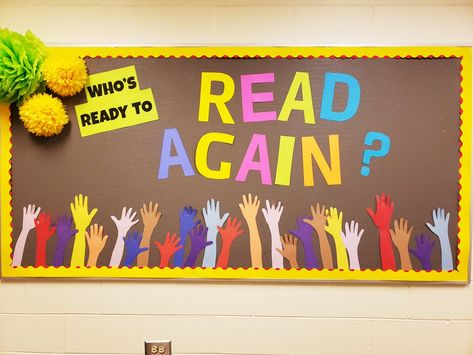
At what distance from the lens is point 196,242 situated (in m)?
1.82

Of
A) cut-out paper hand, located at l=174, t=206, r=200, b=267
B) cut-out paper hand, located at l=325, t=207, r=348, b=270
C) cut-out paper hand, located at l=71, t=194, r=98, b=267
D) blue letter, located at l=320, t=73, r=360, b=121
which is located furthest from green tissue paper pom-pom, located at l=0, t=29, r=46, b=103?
cut-out paper hand, located at l=325, t=207, r=348, b=270

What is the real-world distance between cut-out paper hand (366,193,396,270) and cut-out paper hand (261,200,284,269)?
1.13 ft

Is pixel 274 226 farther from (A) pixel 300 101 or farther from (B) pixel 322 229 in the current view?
(A) pixel 300 101

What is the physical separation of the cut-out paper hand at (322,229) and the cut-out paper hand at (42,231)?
37.6 inches

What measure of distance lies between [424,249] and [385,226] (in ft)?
0.54

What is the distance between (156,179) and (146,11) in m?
0.63

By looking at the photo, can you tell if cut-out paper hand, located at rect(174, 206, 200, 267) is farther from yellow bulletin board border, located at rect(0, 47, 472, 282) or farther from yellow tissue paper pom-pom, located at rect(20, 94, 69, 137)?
yellow tissue paper pom-pom, located at rect(20, 94, 69, 137)

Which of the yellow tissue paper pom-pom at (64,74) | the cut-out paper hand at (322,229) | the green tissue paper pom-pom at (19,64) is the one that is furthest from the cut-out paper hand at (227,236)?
the green tissue paper pom-pom at (19,64)

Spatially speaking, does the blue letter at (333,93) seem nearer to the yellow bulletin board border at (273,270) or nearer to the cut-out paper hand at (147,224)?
the yellow bulletin board border at (273,270)

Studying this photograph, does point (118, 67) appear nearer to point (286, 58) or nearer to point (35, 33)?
point (35, 33)

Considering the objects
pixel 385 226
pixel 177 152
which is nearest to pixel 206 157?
pixel 177 152

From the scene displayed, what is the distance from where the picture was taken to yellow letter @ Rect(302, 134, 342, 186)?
1807 millimetres

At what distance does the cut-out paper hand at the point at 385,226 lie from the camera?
1.79 meters

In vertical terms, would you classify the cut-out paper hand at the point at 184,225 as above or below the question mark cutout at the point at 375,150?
below
